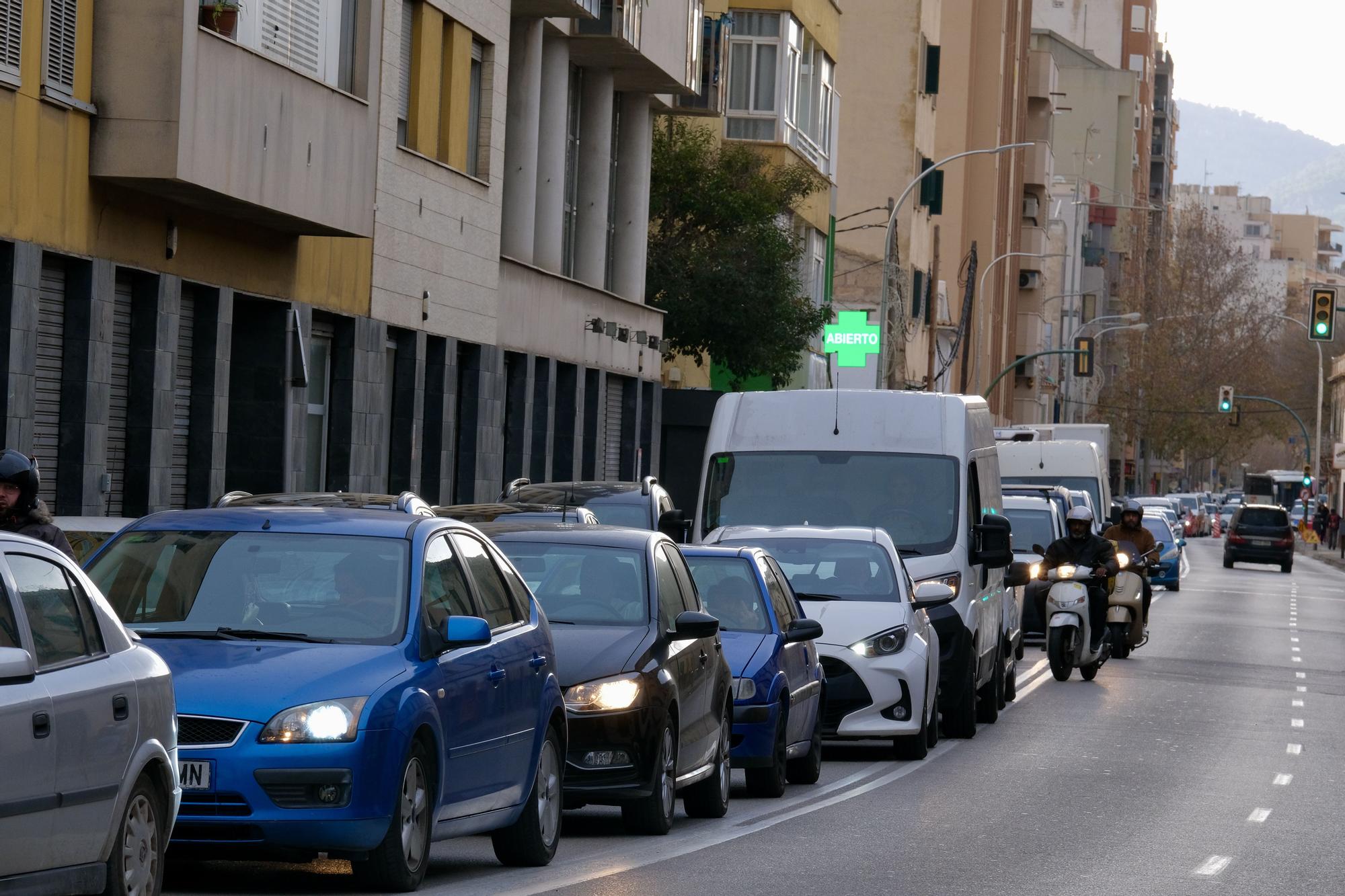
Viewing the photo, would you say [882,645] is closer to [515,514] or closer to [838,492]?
[515,514]

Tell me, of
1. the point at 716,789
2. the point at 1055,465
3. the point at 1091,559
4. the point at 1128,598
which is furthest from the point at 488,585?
the point at 1055,465

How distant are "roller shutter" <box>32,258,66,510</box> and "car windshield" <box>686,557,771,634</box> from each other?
23.7 ft

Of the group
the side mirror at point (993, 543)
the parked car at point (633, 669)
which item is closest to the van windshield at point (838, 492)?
the side mirror at point (993, 543)

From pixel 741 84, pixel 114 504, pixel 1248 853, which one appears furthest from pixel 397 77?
pixel 741 84

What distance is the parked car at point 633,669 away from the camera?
38.2 ft

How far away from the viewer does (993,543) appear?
19906 millimetres

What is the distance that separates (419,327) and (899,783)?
15.5 m

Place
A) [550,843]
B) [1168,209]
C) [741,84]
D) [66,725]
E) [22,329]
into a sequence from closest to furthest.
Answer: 1. [66,725]
2. [550,843]
3. [22,329]
4. [741,84]
5. [1168,209]

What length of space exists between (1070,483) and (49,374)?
27761mm

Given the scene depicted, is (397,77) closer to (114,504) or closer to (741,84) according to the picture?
(114,504)

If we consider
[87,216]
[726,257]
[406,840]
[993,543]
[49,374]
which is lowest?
[406,840]

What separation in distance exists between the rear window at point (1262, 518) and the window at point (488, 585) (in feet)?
193

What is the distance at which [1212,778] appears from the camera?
53.8 feet

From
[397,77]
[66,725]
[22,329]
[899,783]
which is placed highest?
[397,77]
